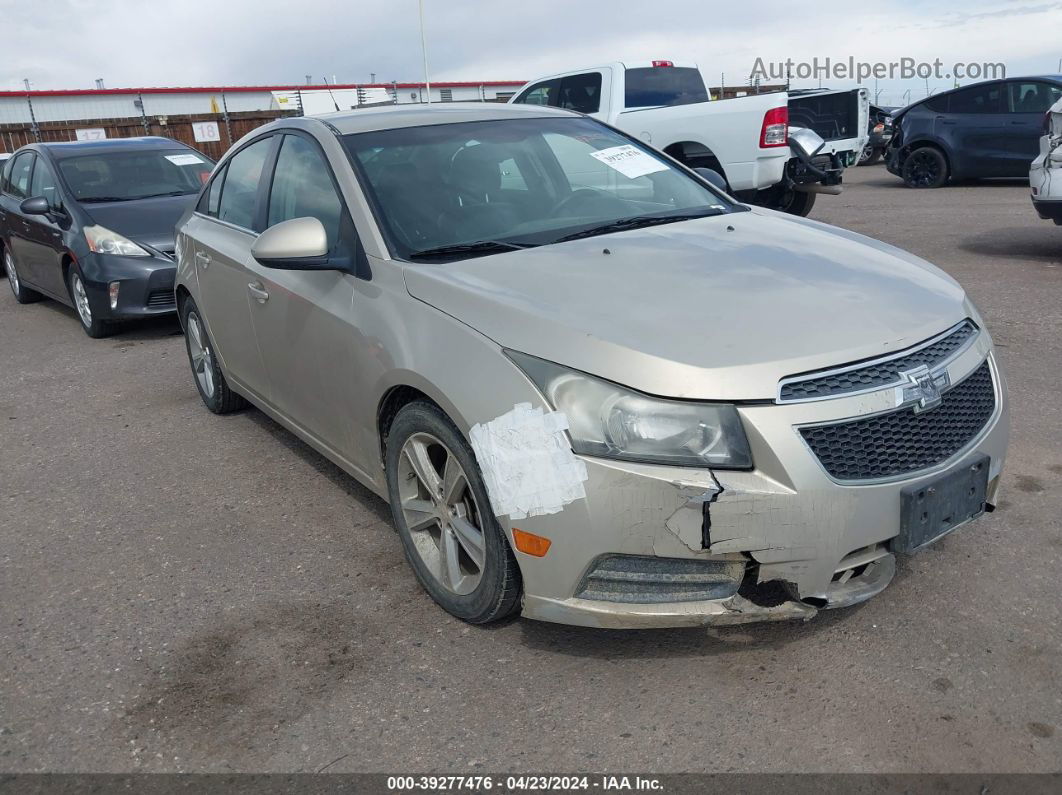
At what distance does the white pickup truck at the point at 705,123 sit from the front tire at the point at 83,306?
19.2ft

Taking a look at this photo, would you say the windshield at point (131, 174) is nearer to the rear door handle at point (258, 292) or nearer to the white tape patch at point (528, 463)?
the rear door handle at point (258, 292)

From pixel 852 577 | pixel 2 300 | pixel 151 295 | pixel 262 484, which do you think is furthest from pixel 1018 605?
pixel 2 300

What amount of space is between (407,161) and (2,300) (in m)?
8.65

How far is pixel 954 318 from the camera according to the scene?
3.00m

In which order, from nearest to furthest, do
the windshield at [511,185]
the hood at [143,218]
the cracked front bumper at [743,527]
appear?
the cracked front bumper at [743,527] → the windshield at [511,185] → the hood at [143,218]

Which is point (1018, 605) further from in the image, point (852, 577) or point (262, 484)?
point (262, 484)

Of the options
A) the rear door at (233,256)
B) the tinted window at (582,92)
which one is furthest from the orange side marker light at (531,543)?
the tinted window at (582,92)

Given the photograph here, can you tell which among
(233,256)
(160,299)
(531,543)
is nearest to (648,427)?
(531,543)

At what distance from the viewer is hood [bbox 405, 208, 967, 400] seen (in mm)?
Result: 2576

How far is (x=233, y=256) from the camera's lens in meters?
4.53

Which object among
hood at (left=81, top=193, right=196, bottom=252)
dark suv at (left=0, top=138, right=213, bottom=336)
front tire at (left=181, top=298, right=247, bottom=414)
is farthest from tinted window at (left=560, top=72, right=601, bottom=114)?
front tire at (left=181, top=298, right=247, bottom=414)

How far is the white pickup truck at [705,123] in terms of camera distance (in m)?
10.4

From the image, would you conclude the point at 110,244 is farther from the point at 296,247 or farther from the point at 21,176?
the point at 296,247

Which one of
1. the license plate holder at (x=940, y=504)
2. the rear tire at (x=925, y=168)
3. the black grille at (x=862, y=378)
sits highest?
the black grille at (x=862, y=378)
